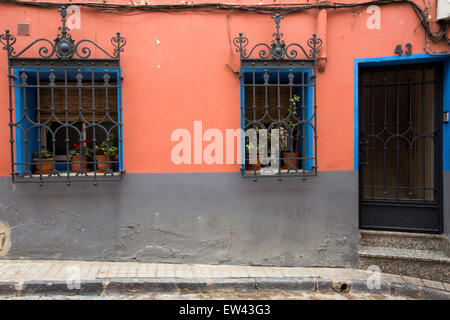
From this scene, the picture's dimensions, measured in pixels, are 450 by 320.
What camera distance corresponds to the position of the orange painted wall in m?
4.71

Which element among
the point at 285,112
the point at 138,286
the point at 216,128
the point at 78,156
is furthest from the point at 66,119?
the point at 285,112

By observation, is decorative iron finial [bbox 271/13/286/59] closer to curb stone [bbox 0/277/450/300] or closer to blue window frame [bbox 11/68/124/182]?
blue window frame [bbox 11/68/124/182]

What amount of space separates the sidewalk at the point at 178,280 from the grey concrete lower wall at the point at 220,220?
0.67 feet

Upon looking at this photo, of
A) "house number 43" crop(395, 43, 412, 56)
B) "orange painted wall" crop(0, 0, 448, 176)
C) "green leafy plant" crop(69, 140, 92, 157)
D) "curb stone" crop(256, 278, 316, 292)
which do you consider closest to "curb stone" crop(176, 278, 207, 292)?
"curb stone" crop(256, 278, 316, 292)

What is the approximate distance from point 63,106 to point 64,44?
0.92 metres

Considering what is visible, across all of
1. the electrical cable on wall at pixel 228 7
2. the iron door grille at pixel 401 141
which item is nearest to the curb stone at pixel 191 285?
the iron door grille at pixel 401 141

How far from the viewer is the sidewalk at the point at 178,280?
4.10m

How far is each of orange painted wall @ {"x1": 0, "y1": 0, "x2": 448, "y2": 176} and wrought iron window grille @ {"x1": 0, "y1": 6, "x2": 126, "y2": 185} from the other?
0.23 m

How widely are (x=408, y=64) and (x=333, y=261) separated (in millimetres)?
2875

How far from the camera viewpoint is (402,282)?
4359 mm

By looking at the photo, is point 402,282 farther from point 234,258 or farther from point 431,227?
point 234,258

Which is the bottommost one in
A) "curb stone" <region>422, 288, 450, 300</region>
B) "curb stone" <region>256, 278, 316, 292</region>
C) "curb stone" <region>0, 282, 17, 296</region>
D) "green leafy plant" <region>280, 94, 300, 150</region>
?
"curb stone" <region>422, 288, 450, 300</region>
